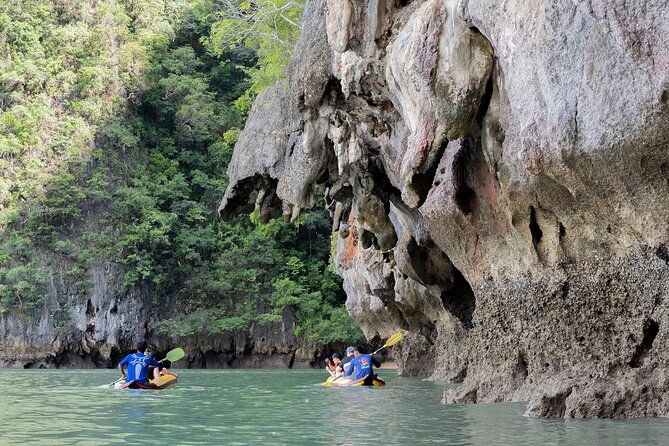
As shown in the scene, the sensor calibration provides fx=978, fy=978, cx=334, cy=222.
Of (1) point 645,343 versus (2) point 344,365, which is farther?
(2) point 344,365

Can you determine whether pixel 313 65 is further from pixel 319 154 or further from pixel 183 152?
pixel 183 152

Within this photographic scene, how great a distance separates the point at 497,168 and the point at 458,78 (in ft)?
5.43

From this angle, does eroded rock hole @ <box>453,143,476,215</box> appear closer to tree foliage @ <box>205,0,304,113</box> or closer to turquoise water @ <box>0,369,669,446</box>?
turquoise water @ <box>0,369,669,446</box>

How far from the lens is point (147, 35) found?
4481 cm

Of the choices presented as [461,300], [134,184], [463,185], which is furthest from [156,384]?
[134,184]

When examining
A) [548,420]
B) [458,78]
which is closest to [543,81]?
[458,78]

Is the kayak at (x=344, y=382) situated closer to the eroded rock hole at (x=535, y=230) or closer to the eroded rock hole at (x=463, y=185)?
the eroded rock hole at (x=463, y=185)

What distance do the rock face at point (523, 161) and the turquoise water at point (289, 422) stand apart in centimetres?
79

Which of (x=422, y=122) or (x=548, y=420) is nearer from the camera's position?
(x=548, y=420)

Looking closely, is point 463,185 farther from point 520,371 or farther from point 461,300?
point 461,300

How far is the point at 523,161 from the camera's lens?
33.2 feet

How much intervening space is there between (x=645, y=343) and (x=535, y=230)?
263 centimetres

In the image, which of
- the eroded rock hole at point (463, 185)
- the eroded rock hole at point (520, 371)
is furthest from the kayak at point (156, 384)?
the eroded rock hole at point (520, 371)

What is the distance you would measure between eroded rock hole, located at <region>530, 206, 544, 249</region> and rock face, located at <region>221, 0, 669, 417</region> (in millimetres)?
34
